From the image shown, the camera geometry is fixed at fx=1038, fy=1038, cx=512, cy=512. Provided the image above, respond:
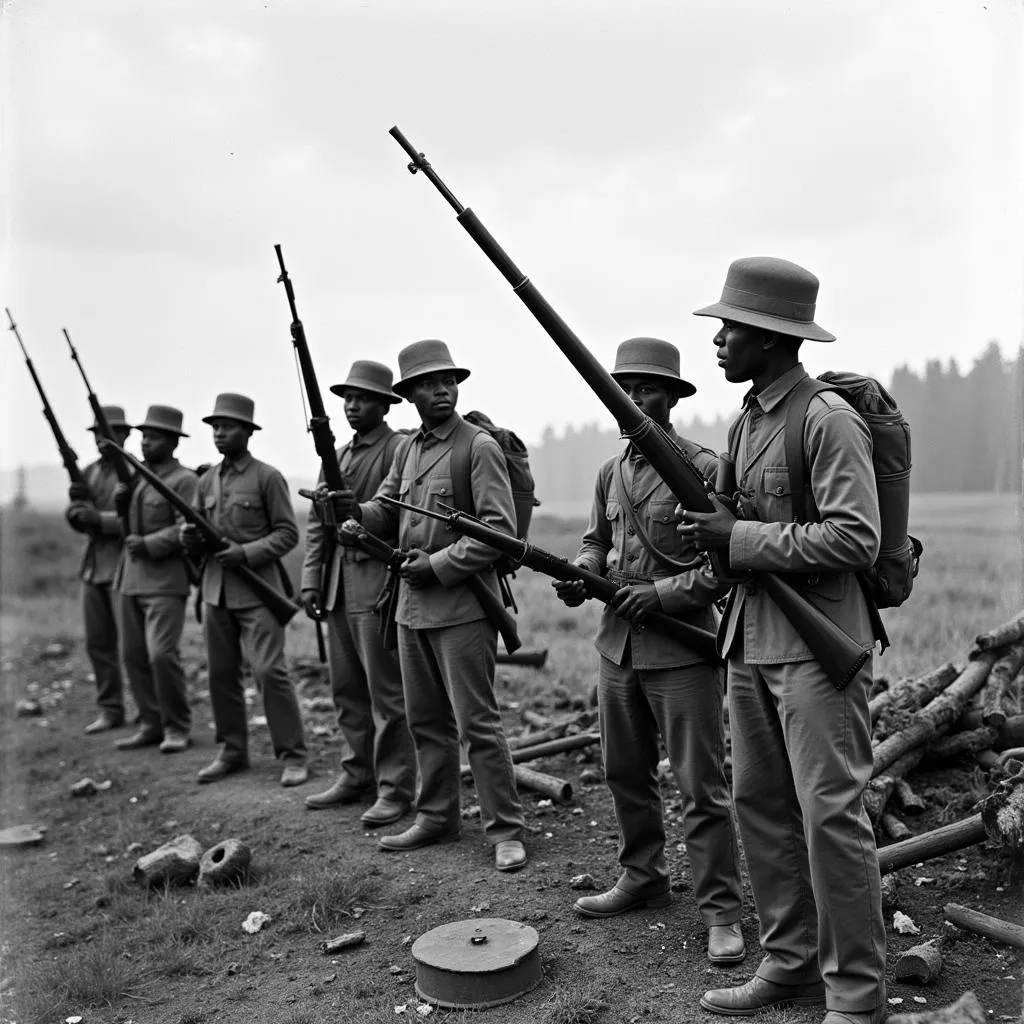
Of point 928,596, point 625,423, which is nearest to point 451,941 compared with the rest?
point 625,423

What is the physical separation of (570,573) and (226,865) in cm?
301

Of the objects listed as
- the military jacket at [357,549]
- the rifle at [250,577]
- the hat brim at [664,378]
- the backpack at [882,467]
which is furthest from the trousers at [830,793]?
the rifle at [250,577]

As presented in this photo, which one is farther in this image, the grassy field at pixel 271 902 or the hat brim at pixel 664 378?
the hat brim at pixel 664 378

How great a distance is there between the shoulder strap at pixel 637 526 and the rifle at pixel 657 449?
0.81m

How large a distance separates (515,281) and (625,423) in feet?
2.55

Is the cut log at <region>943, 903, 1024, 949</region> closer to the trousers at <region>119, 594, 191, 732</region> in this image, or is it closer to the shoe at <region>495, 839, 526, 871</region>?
the shoe at <region>495, 839, 526, 871</region>

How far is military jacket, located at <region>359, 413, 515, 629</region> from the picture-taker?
19.9 ft

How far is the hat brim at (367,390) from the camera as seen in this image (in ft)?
24.5

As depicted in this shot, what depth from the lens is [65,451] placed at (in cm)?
1100

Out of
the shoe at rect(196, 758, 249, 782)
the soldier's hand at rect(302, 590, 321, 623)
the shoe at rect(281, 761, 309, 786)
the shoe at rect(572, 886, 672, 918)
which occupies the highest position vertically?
the soldier's hand at rect(302, 590, 321, 623)

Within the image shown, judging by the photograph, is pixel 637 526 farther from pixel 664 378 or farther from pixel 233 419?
pixel 233 419

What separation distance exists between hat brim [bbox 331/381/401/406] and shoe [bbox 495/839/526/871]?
3.19 metres

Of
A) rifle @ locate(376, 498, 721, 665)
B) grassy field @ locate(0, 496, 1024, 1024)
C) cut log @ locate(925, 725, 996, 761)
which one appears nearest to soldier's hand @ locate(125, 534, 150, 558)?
grassy field @ locate(0, 496, 1024, 1024)

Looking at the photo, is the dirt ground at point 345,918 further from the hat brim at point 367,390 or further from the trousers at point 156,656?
the hat brim at point 367,390
